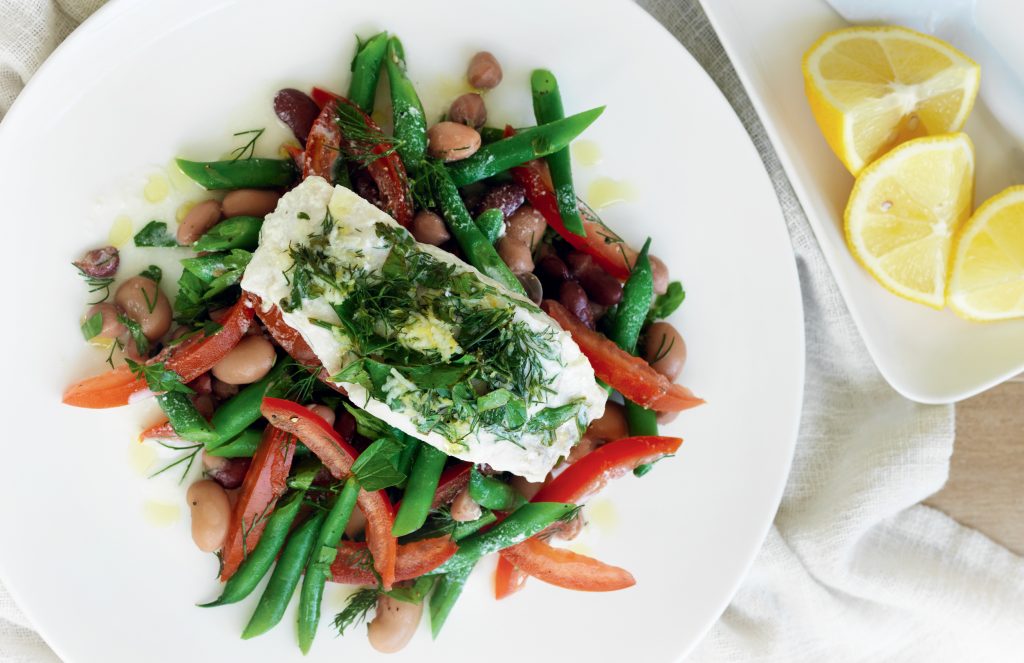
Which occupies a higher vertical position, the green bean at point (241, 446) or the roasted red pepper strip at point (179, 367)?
the roasted red pepper strip at point (179, 367)

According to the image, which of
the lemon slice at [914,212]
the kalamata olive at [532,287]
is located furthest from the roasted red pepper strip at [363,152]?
the lemon slice at [914,212]

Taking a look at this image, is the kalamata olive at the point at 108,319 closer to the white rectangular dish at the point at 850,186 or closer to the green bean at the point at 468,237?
the green bean at the point at 468,237

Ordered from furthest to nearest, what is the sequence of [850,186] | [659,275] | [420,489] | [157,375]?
1. [850,186]
2. [659,275]
3. [420,489]
4. [157,375]

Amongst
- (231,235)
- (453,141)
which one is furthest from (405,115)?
(231,235)

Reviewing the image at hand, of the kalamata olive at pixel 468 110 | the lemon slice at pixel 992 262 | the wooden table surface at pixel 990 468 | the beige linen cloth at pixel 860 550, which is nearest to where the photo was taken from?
the kalamata olive at pixel 468 110

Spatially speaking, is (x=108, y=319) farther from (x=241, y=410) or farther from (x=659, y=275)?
(x=659, y=275)

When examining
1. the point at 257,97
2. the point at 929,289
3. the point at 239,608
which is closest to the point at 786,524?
the point at 929,289
